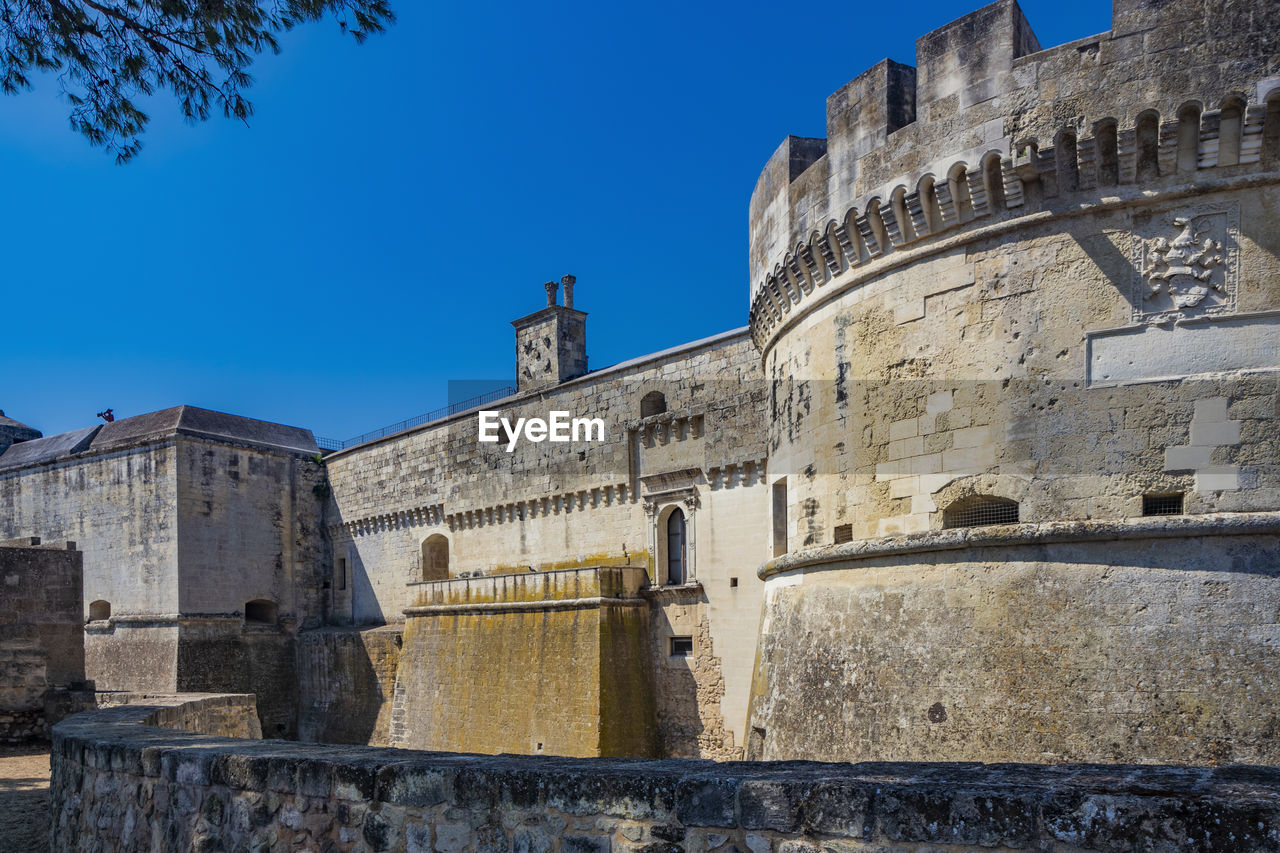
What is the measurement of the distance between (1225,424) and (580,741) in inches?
407

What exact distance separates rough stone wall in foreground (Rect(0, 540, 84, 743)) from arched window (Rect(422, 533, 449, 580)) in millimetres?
7065

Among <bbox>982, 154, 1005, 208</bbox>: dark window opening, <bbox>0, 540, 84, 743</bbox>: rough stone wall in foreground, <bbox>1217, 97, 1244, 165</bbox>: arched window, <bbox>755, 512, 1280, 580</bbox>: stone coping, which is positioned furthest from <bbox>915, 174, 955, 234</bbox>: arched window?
<bbox>0, 540, 84, 743</bbox>: rough stone wall in foreground

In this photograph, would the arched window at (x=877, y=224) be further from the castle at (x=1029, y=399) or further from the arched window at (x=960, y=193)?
the arched window at (x=960, y=193)

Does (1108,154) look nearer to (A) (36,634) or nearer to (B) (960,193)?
(B) (960,193)

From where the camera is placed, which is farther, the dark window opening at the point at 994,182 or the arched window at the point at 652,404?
the arched window at the point at 652,404

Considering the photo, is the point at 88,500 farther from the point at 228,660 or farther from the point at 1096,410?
the point at 1096,410

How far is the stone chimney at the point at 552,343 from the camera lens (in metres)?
19.8

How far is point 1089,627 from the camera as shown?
5.45 m

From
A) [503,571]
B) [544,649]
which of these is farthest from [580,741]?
[503,571]

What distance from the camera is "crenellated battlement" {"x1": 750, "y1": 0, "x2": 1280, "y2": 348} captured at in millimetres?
5391

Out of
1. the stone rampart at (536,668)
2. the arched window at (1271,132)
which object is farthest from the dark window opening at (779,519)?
the stone rampart at (536,668)

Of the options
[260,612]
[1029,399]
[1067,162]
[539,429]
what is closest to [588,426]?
[539,429]

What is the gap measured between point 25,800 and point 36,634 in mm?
5486

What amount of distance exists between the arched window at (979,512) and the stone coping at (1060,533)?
0.15 m
